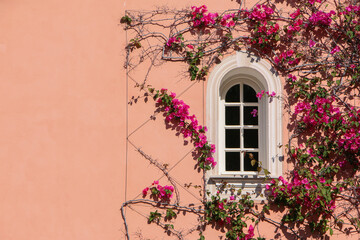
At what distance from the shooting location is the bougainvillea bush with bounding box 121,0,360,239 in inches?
282

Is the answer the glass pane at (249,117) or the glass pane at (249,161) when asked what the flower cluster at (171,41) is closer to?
the glass pane at (249,117)

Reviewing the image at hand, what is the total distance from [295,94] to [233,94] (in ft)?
2.77

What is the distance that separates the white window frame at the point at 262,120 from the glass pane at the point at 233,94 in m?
0.24

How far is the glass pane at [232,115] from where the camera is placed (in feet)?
24.9

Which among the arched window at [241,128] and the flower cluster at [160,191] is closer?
the flower cluster at [160,191]

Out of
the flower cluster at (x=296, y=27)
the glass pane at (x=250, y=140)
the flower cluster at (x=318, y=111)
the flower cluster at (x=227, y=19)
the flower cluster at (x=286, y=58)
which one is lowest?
the glass pane at (x=250, y=140)

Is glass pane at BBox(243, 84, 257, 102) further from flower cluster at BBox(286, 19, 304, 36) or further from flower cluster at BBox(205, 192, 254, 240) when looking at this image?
flower cluster at BBox(205, 192, 254, 240)

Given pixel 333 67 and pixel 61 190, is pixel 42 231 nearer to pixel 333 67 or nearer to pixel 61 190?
pixel 61 190

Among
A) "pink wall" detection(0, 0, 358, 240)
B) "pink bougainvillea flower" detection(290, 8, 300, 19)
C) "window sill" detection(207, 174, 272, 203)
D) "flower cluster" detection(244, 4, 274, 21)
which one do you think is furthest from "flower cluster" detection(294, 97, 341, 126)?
"pink wall" detection(0, 0, 358, 240)

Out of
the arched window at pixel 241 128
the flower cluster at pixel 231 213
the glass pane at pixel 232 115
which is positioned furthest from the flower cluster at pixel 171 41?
the flower cluster at pixel 231 213

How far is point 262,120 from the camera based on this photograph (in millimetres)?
7465

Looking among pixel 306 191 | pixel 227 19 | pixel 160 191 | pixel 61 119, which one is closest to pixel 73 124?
pixel 61 119

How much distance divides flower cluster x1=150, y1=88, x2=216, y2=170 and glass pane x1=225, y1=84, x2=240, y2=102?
648 millimetres

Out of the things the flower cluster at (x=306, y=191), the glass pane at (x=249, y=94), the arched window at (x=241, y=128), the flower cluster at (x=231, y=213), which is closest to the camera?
the flower cluster at (x=306, y=191)
